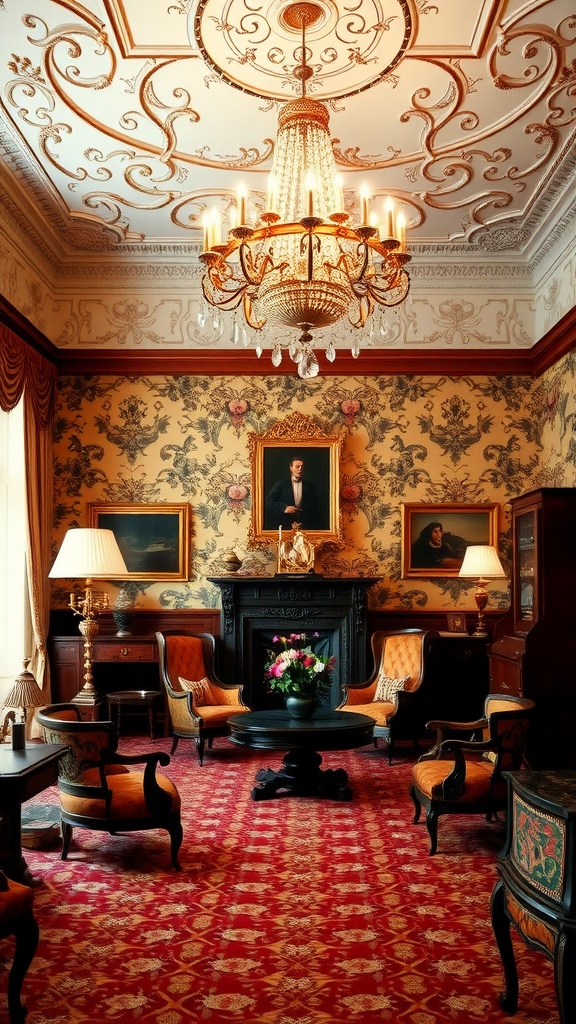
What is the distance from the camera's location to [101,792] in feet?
14.5

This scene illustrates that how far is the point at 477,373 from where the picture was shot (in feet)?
28.6

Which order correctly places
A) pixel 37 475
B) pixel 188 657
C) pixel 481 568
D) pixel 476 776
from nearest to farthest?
pixel 476 776 → pixel 481 568 → pixel 188 657 → pixel 37 475

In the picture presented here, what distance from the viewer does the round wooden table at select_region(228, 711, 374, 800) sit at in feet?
18.8

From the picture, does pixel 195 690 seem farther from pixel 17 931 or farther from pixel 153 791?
pixel 17 931

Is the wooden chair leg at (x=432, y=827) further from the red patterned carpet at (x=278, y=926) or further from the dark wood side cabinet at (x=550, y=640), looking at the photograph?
the dark wood side cabinet at (x=550, y=640)

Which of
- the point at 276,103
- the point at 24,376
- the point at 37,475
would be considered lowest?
the point at 37,475

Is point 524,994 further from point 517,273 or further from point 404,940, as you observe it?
point 517,273

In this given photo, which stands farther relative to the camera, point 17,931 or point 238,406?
point 238,406

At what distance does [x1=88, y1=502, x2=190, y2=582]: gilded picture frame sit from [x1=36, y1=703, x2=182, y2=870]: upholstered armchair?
13.3 feet

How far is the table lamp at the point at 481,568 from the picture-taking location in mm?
7730

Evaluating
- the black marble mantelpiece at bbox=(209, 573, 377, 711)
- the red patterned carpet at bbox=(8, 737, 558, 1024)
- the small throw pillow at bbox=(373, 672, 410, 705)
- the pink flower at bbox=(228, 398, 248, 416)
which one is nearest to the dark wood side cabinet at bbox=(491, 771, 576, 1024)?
the red patterned carpet at bbox=(8, 737, 558, 1024)

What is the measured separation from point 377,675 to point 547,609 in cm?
203

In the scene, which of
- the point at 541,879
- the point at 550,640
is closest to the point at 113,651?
the point at 550,640

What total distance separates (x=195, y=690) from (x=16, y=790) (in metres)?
4.08
